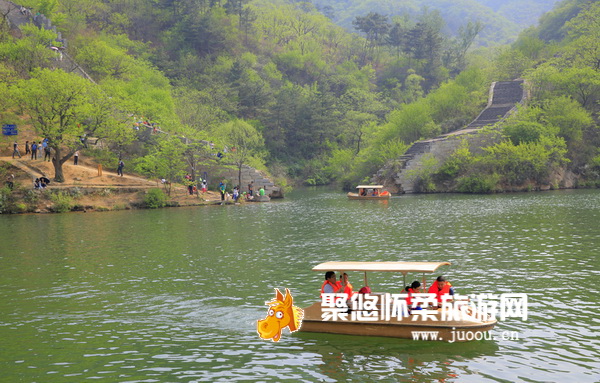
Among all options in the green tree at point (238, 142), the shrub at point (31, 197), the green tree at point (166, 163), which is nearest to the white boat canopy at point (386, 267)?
the shrub at point (31, 197)

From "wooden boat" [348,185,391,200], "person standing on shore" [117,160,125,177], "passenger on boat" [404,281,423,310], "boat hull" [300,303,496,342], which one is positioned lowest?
"boat hull" [300,303,496,342]

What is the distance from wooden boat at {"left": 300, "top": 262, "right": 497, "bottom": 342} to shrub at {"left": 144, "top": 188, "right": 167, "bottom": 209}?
36965 millimetres

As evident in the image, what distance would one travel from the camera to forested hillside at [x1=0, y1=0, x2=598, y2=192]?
53.7 meters

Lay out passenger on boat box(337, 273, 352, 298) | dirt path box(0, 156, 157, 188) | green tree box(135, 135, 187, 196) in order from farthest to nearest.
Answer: green tree box(135, 135, 187, 196), dirt path box(0, 156, 157, 188), passenger on boat box(337, 273, 352, 298)

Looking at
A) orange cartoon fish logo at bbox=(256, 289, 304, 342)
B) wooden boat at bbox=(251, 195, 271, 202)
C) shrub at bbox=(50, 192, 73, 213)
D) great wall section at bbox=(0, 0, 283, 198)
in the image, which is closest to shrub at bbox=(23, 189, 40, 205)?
shrub at bbox=(50, 192, 73, 213)

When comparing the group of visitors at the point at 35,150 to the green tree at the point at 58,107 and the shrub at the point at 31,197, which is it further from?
the shrub at the point at 31,197

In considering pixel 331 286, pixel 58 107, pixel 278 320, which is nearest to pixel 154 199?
pixel 58 107

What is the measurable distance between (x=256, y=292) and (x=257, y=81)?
76800 millimetres

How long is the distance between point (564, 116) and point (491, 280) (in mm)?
49889

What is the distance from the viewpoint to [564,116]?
204 ft

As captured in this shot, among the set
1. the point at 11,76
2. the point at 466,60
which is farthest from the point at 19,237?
the point at 466,60

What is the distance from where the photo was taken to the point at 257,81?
92562 millimetres

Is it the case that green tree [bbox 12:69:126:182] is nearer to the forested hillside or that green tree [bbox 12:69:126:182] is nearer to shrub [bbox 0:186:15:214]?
the forested hillside

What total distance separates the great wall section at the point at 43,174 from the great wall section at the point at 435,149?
13757mm
